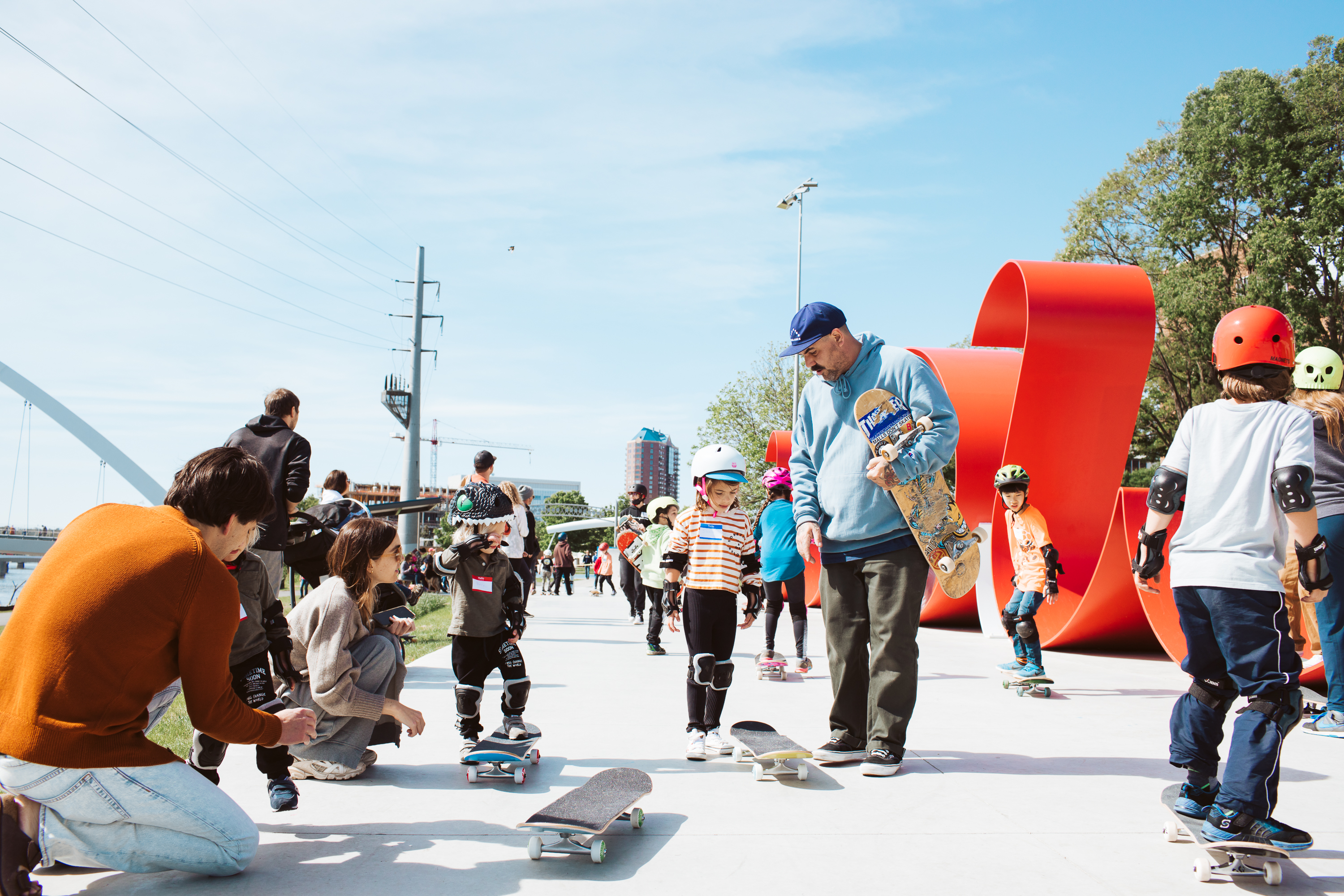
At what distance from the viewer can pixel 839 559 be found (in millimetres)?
Result: 4645

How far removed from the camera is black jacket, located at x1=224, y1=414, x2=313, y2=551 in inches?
217

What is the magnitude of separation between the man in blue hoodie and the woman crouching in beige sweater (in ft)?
7.10

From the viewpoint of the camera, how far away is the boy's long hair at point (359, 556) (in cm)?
421

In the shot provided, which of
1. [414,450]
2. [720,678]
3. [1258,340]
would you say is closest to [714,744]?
[720,678]

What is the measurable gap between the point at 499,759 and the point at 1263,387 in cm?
357

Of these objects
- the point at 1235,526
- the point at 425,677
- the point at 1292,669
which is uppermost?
the point at 1235,526

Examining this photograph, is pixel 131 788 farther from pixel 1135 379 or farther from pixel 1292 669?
pixel 1135 379

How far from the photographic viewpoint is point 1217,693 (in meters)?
3.14

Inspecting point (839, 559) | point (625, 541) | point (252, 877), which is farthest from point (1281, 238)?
point (252, 877)

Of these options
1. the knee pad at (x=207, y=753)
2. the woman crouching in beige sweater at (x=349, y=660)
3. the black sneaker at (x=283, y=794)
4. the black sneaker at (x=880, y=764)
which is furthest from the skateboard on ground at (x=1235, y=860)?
the knee pad at (x=207, y=753)

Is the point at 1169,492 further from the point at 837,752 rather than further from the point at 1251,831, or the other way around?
the point at 837,752

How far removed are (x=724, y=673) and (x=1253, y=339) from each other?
294 cm

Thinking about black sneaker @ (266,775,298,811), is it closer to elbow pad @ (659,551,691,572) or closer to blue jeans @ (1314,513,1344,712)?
elbow pad @ (659,551,691,572)

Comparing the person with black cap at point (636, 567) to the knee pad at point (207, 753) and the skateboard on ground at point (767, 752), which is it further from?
the knee pad at point (207, 753)
